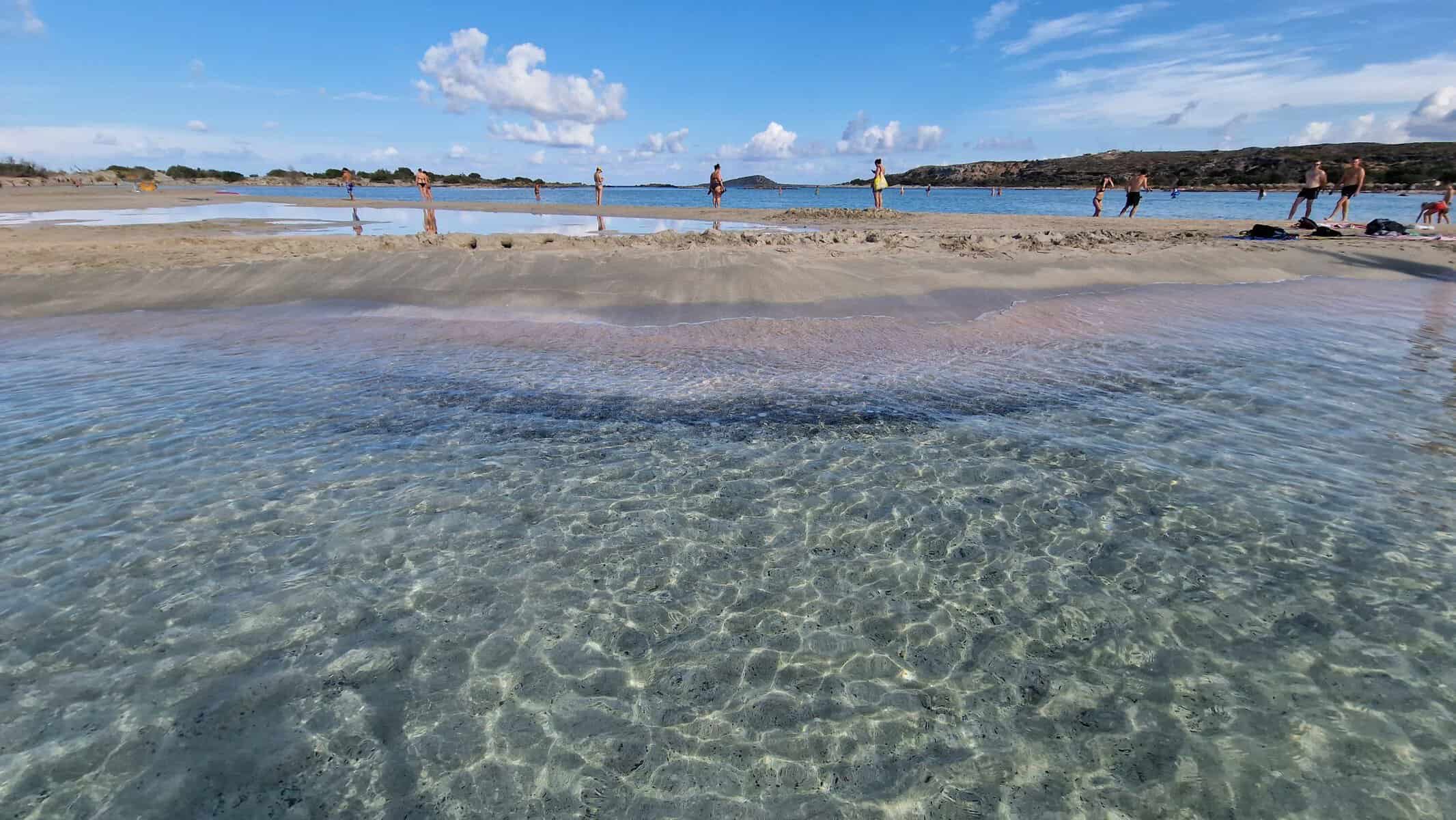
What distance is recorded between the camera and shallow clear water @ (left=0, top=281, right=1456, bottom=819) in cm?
371

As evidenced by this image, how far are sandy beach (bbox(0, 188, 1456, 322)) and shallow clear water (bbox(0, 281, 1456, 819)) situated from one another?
22.0ft

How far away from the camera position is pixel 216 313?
49.7 ft

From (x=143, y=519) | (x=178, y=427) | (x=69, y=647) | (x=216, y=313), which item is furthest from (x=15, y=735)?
(x=216, y=313)

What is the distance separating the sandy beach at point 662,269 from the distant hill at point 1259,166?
10105cm

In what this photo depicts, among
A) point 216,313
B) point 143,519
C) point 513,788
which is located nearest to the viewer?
point 513,788

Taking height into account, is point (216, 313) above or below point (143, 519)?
above

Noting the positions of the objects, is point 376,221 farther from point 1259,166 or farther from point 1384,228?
point 1259,166

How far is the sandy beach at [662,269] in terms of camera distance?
16.2m

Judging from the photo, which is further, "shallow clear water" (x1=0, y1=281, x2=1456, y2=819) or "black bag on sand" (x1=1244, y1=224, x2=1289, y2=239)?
"black bag on sand" (x1=1244, y1=224, x2=1289, y2=239)

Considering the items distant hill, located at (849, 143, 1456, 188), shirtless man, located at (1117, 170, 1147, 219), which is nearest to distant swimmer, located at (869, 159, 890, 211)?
shirtless man, located at (1117, 170, 1147, 219)

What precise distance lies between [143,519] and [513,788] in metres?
5.08

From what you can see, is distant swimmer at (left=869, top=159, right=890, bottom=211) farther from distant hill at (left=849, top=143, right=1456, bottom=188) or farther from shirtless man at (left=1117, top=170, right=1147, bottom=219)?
distant hill at (left=849, top=143, right=1456, bottom=188)

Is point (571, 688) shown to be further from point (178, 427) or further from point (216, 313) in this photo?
point (216, 313)

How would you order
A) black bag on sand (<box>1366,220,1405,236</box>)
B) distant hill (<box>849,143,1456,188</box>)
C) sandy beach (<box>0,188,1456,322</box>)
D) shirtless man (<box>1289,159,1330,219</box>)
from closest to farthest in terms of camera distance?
sandy beach (<box>0,188,1456,322</box>)
black bag on sand (<box>1366,220,1405,236</box>)
shirtless man (<box>1289,159,1330,219</box>)
distant hill (<box>849,143,1456,188</box>)
